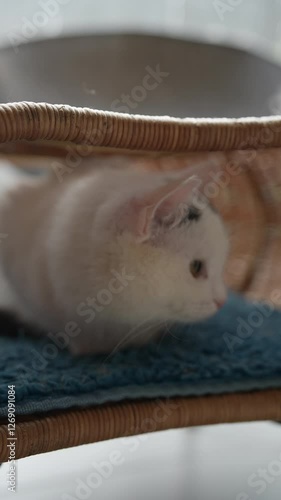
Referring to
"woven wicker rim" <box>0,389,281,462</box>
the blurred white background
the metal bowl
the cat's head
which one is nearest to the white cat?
the cat's head

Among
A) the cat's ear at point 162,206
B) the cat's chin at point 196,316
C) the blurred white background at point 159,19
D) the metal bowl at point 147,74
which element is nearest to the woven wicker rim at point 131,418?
the cat's chin at point 196,316

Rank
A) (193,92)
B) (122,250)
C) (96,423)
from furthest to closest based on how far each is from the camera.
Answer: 1. (193,92)
2. (122,250)
3. (96,423)

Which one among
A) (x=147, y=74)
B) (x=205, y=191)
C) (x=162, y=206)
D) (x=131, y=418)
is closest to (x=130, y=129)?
(x=162, y=206)

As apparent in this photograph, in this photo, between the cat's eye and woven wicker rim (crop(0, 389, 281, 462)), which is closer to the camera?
woven wicker rim (crop(0, 389, 281, 462))

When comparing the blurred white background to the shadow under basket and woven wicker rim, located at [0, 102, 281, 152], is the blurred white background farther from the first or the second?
woven wicker rim, located at [0, 102, 281, 152]

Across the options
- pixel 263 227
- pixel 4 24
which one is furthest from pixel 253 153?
pixel 4 24

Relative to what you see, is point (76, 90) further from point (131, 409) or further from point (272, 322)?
point (131, 409)

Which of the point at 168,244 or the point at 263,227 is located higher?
the point at 263,227
